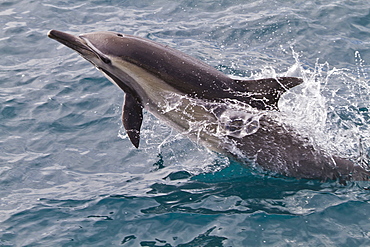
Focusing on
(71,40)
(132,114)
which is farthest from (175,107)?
(71,40)

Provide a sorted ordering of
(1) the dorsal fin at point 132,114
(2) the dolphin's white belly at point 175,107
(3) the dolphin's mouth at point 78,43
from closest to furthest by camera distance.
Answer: (2) the dolphin's white belly at point 175,107
(3) the dolphin's mouth at point 78,43
(1) the dorsal fin at point 132,114

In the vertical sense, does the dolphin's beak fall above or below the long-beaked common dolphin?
above

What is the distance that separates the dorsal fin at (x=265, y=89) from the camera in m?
7.81

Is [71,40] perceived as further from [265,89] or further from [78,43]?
[265,89]

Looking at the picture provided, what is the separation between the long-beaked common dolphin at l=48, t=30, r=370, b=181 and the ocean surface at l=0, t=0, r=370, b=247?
26 centimetres

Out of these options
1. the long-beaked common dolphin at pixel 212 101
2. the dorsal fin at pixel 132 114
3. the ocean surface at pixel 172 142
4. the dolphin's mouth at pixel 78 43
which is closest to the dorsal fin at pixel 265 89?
the long-beaked common dolphin at pixel 212 101

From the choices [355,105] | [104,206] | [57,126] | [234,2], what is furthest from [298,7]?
[104,206]

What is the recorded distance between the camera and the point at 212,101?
7.99 m

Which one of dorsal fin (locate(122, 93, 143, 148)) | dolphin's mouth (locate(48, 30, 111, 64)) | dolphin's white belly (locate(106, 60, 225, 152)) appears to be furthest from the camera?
dorsal fin (locate(122, 93, 143, 148))

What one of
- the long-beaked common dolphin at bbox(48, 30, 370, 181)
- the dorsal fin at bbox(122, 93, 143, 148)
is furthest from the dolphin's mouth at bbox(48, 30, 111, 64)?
the dorsal fin at bbox(122, 93, 143, 148)

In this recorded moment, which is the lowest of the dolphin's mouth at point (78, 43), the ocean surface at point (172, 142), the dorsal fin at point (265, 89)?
the ocean surface at point (172, 142)

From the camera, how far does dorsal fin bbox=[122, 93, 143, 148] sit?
8.62 metres

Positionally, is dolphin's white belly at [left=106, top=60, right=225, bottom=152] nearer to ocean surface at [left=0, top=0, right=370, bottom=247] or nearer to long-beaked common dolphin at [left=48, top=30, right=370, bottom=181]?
long-beaked common dolphin at [left=48, top=30, right=370, bottom=181]

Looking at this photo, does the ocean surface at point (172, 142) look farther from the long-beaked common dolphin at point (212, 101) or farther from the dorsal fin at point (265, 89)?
the dorsal fin at point (265, 89)
